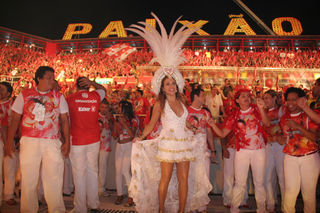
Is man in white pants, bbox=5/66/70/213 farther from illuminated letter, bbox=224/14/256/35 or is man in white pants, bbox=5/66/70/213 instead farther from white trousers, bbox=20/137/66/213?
illuminated letter, bbox=224/14/256/35

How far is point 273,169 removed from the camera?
15.3ft

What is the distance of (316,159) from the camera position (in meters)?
3.48

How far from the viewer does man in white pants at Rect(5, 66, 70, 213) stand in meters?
3.51

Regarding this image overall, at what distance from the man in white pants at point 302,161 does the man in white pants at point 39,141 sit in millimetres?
3273

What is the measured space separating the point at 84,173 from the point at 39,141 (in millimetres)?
990

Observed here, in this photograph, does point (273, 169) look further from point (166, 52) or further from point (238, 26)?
point (238, 26)

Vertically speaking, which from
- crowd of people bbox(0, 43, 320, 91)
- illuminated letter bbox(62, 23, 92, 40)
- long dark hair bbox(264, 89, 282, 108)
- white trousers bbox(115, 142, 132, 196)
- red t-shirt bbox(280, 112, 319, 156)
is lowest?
white trousers bbox(115, 142, 132, 196)

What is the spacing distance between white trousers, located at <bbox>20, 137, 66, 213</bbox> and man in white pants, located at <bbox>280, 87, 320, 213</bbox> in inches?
129

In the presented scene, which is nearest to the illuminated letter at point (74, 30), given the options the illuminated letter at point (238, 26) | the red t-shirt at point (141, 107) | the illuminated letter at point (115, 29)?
the illuminated letter at point (115, 29)

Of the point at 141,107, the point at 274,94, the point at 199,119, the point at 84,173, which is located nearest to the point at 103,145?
the point at 84,173

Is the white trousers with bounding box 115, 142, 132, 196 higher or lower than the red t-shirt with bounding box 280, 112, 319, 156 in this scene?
lower

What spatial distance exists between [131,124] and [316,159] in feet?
10.6

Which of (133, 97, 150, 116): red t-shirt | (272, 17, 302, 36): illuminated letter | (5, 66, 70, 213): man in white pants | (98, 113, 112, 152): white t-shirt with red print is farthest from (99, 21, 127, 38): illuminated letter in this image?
(5, 66, 70, 213): man in white pants

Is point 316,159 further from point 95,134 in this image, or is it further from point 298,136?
point 95,134
